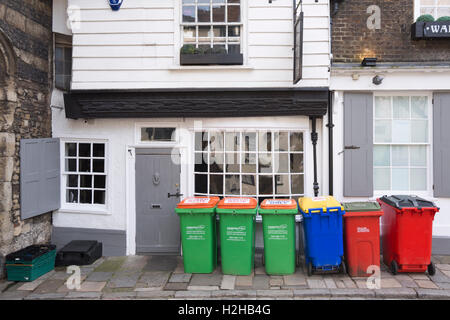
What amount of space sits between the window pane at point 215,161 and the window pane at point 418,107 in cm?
393

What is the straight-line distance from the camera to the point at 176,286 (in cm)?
548

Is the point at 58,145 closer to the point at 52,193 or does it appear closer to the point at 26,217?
the point at 52,193

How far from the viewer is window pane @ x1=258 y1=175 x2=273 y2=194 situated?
6824 millimetres

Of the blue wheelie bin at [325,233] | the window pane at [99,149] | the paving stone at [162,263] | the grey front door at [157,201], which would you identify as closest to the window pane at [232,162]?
the grey front door at [157,201]

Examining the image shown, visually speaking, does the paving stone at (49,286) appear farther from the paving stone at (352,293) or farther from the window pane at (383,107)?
the window pane at (383,107)

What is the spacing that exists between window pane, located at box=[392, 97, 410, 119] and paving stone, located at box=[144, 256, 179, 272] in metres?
5.20

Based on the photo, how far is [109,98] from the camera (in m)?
6.66

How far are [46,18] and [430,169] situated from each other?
326 inches

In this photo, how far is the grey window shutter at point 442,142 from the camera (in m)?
6.70

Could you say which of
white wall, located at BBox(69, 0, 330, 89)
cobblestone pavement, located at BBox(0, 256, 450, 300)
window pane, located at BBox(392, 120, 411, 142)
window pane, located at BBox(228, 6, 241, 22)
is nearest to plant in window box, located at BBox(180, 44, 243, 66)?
white wall, located at BBox(69, 0, 330, 89)

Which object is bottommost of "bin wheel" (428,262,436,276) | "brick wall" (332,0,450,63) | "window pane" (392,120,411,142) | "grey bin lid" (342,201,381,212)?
"bin wheel" (428,262,436,276)

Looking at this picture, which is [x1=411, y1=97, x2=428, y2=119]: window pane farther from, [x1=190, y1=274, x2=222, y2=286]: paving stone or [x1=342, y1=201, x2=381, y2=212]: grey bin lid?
[x1=190, y1=274, x2=222, y2=286]: paving stone
